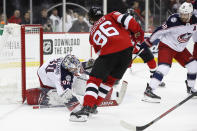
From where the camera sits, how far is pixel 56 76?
3.01m

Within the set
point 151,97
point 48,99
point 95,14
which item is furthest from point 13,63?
point 151,97

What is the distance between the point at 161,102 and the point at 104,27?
1082 mm

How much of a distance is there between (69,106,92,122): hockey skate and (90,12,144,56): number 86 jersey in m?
0.41

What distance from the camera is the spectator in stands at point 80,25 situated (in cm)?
679

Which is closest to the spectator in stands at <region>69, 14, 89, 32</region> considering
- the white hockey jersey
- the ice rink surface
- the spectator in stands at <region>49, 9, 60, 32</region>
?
the spectator in stands at <region>49, 9, 60, 32</region>

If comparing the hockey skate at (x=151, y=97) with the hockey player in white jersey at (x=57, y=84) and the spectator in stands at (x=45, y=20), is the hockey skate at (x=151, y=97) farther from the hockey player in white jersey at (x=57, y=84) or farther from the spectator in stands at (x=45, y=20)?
the spectator in stands at (x=45, y=20)

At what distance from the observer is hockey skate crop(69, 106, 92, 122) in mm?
2658

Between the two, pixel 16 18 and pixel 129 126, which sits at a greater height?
pixel 16 18

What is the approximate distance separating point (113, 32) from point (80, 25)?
165 inches

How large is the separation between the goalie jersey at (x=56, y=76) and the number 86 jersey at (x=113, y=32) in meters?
0.39

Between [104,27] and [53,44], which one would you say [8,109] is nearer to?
[104,27]

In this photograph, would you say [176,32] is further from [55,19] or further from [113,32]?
Result: [55,19]

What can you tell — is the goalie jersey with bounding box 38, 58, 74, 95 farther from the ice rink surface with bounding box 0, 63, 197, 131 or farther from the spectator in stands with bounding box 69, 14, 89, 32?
the spectator in stands with bounding box 69, 14, 89, 32

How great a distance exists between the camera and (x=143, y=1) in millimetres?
7547
